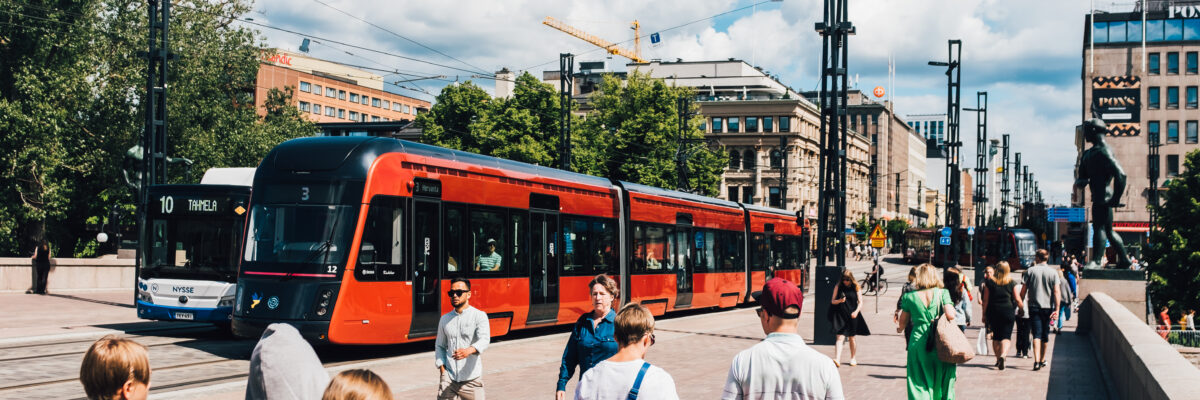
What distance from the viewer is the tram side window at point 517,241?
16547mm

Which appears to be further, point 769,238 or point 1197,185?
point 1197,185

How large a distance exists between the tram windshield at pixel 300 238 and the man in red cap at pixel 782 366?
9578 mm

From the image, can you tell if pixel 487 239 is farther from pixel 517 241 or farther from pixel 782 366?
pixel 782 366

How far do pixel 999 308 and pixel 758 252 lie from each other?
593 inches

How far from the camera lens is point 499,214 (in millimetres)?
16266

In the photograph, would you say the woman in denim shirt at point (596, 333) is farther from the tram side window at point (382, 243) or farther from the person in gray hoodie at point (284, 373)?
the tram side window at point (382, 243)

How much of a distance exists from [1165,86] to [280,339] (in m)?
93.4

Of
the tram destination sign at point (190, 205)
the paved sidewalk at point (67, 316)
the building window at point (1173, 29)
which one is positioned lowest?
the paved sidewalk at point (67, 316)

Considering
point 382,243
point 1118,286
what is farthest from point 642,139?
point 382,243

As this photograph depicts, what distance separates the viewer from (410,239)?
14297mm

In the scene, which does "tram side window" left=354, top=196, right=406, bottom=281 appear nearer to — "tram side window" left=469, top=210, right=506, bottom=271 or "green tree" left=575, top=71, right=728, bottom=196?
"tram side window" left=469, top=210, right=506, bottom=271

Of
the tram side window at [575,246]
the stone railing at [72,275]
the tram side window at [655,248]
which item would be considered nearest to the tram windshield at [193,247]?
the tram side window at [575,246]

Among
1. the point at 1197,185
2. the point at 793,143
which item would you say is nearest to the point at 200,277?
the point at 1197,185

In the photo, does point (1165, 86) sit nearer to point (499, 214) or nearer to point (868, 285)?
point (868, 285)
